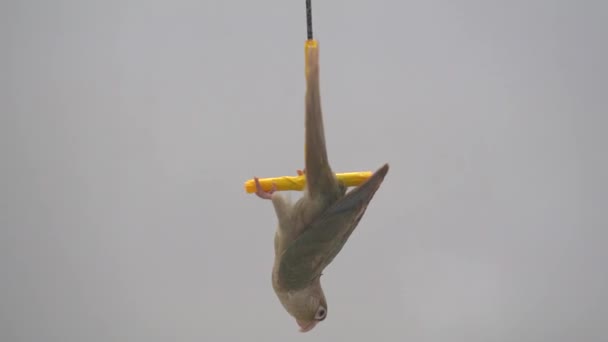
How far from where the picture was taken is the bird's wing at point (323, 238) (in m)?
0.95

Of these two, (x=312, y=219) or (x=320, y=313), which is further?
(x=320, y=313)

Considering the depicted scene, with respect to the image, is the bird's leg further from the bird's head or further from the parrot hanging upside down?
the bird's head

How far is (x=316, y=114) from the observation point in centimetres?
91

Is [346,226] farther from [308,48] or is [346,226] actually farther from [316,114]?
[308,48]

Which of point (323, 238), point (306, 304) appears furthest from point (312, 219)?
A: point (306, 304)

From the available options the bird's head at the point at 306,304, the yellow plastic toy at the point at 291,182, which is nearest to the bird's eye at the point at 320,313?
the bird's head at the point at 306,304

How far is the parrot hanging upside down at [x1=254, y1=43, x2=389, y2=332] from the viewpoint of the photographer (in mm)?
934

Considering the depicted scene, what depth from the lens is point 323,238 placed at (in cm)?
99

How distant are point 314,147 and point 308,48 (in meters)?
0.16

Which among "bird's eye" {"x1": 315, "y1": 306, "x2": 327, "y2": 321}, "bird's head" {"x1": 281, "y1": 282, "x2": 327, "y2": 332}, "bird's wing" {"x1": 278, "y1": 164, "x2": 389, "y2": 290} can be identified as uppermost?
"bird's wing" {"x1": 278, "y1": 164, "x2": 389, "y2": 290}

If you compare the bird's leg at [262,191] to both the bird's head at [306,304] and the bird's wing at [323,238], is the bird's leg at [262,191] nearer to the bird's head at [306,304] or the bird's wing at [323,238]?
the bird's wing at [323,238]

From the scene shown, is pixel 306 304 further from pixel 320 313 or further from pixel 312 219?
pixel 312 219

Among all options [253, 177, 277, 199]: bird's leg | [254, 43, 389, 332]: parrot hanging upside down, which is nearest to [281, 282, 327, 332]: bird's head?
[254, 43, 389, 332]: parrot hanging upside down

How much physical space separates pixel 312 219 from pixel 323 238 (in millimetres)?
38
